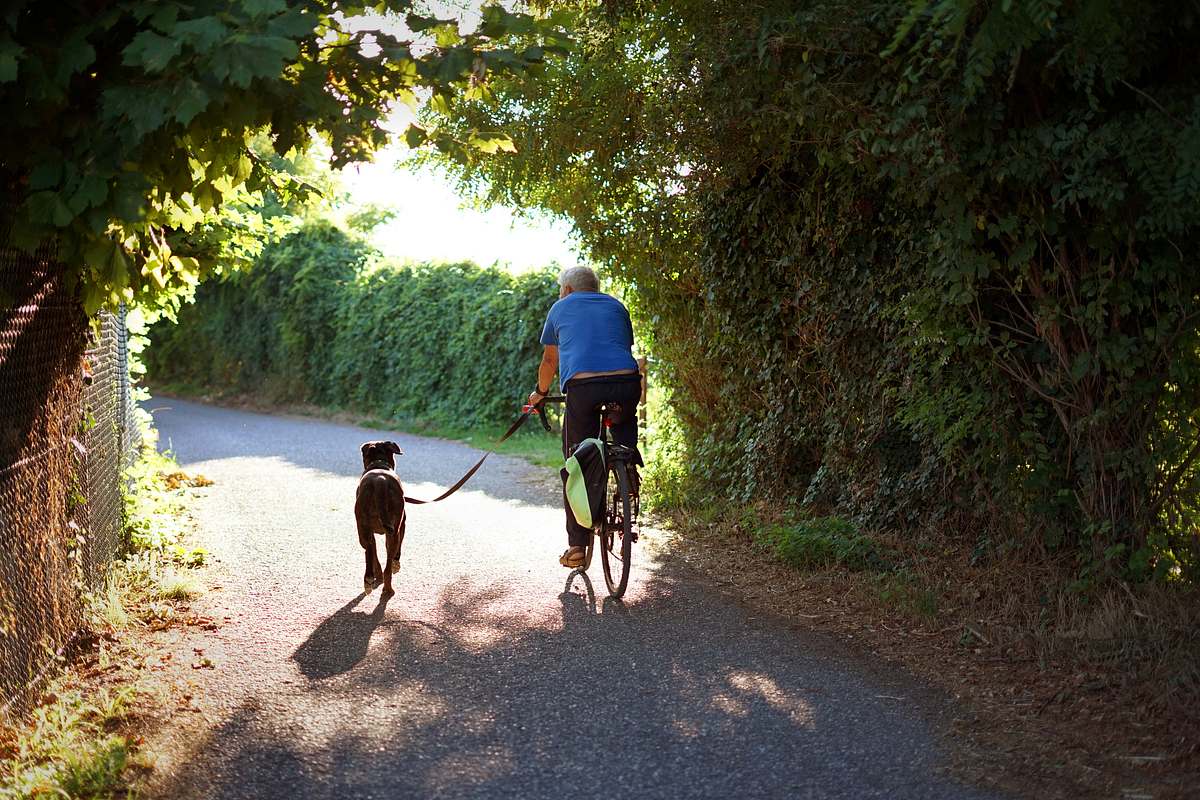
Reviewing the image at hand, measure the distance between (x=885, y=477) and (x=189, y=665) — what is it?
188 inches

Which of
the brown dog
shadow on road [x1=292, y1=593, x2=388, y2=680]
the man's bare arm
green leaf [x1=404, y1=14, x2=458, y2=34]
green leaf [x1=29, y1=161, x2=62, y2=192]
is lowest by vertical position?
shadow on road [x1=292, y1=593, x2=388, y2=680]

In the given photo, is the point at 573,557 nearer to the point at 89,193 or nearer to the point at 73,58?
the point at 89,193

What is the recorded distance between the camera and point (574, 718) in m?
4.54

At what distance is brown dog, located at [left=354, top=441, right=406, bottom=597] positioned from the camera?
6.32m

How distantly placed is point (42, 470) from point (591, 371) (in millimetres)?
3135

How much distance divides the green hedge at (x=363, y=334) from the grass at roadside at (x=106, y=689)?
395 inches

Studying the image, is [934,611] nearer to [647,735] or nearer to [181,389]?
[647,735]

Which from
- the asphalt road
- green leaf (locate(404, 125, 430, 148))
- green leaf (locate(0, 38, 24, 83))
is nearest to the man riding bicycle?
the asphalt road

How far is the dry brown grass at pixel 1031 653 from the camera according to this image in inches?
160

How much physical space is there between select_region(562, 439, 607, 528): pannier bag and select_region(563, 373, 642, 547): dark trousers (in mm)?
225

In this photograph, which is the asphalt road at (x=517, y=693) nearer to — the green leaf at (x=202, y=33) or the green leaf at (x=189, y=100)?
the green leaf at (x=189, y=100)

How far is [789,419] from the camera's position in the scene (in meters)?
8.88

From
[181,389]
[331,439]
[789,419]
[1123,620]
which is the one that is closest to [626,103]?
[789,419]

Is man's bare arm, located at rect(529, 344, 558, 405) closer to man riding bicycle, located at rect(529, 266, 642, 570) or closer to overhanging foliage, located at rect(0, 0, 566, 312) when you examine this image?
man riding bicycle, located at rect(529, 266, 642, 570)
